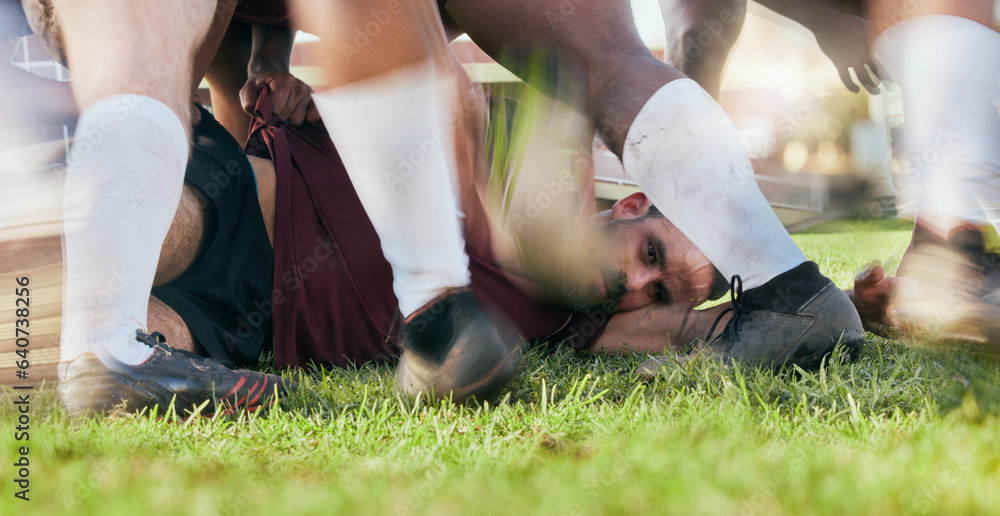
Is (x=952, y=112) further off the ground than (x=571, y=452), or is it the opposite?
(x=952, y=112)

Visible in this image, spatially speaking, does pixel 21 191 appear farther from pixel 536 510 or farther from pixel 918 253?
pixel 918 253

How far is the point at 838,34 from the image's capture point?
8.05 ft

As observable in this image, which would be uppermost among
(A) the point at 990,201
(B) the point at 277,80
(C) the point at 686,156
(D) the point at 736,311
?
(B) the point at 277,80

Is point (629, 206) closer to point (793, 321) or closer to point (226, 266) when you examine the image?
point (793, 321)

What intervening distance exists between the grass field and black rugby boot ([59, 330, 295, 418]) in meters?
0.04

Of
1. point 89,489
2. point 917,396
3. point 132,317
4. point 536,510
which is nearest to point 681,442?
point 536,510

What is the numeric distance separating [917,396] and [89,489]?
1411 mm

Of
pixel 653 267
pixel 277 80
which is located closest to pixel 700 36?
pixel 653 267

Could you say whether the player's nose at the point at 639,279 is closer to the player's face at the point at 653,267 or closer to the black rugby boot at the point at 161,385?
the player's face at the point at 653,267

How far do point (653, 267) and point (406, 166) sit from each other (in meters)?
1.27

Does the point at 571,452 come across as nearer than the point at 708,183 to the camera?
Yes

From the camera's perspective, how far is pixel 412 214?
1264 millimetres

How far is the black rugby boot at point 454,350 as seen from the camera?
4.09 feet

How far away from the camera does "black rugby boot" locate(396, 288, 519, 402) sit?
4.09 ft
